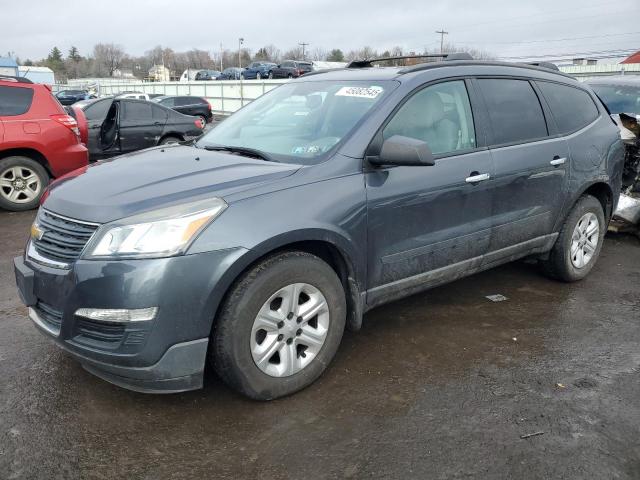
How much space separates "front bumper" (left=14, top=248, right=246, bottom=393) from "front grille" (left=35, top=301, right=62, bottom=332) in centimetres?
1

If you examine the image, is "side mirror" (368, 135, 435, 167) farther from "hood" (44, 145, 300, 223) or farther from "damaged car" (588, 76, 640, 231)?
"damaged car" (588, 76, 640, 231)

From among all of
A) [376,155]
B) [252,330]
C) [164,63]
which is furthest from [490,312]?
[164,63]

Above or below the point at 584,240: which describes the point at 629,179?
above

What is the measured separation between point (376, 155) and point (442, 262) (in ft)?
2.99

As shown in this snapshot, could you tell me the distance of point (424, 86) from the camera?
3502mm

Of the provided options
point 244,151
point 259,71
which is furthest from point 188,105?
point 259,71

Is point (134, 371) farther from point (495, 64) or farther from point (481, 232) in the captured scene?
point (495, 64)

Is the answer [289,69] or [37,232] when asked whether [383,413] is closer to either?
[37,232]

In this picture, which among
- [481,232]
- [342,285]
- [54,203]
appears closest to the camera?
[54,203]

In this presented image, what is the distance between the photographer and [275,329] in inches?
111

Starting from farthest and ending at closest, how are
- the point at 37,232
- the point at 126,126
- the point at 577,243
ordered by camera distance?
1. the point at 126,126
2. the point at 577,243
3. the point at 37,232

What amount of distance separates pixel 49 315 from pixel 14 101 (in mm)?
5532

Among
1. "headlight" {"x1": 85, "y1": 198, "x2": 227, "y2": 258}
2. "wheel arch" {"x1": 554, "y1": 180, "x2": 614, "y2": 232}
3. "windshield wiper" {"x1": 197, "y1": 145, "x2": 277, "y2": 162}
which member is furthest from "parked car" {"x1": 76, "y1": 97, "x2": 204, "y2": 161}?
"headlight" {"x1": 85, "y1": 198, "x2": 227, "y2": 258}

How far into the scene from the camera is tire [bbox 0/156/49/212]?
281 inches
